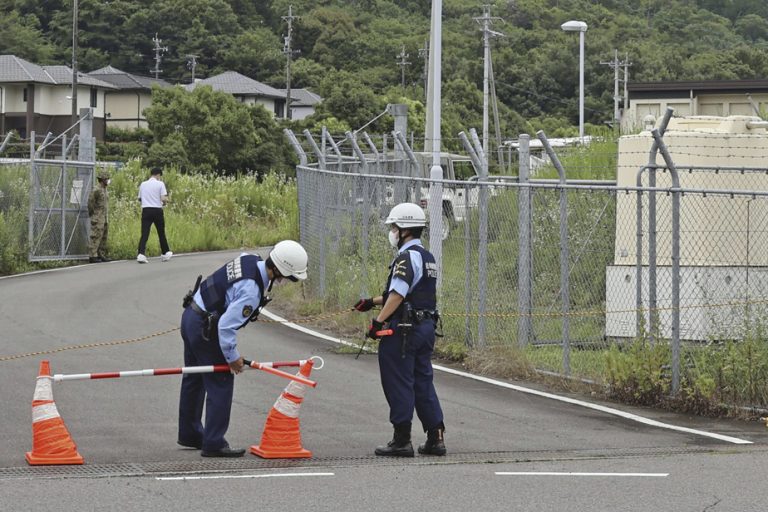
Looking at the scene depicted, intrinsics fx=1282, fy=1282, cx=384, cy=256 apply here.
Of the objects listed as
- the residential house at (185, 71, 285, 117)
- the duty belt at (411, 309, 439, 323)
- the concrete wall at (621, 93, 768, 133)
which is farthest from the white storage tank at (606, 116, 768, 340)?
the residential house at (185, 71, 285, 117)

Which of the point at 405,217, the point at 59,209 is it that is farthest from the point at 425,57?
the point at 405,217

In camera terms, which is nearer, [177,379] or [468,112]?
[177,379]

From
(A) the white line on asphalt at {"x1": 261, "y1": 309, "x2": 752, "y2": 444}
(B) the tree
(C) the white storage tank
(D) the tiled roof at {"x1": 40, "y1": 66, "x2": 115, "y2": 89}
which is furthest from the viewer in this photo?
(D) the tiled roof at {"x1": 40, "y1": 66, "x2": 115, "y2": 89}

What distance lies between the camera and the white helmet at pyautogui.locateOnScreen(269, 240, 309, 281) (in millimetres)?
8617

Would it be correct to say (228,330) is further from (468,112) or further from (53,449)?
(468,112)

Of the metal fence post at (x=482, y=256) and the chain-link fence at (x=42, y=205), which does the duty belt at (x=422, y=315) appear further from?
the chain-link fence at (x=42, y=205)

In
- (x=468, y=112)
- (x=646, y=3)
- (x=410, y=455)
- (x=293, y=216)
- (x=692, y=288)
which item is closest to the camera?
(x=410, y=455)

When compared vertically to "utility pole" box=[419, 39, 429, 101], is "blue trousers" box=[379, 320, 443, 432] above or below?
below

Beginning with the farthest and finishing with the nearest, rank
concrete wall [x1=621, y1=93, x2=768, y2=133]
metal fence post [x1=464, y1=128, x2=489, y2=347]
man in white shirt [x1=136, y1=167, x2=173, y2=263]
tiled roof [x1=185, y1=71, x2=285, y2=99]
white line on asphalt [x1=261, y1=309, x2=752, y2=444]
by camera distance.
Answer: tiled roof [x1=185, y1=71, x2=285, y2=99]
concrete wall [x1=621, y1=93, x2=768, y2=133]
man in white shirt [x1=136, y1=167, x2=173, y2=263]
metal fence post [x1=464, y1=128, x2=489, y2=347]
white line on asphalt [x1=261, y1=309, x2=752, y2=444]

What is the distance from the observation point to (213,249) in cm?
3003

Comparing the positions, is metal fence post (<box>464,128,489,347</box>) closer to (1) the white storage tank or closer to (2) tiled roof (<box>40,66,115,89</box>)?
(1) the white storage tank

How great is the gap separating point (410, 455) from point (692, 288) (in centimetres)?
562

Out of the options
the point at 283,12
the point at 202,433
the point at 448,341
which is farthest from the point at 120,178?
the point at 283,12

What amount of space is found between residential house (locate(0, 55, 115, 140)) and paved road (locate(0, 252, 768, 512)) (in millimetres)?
70959
